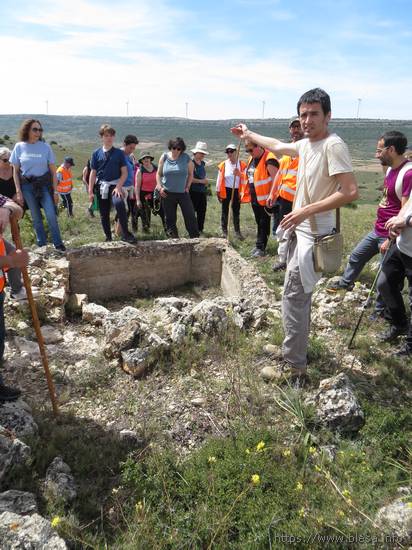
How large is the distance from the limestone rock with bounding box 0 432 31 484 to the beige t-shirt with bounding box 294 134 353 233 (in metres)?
2.63

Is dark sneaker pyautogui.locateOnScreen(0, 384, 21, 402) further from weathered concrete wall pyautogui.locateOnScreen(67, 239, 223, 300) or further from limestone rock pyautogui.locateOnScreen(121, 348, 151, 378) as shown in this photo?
weathered concrete wall pyautogui.locateOnScreen(67, 239, 223, 300)

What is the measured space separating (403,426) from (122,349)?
2572mm

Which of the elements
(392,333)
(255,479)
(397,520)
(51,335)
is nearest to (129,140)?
(51,335)

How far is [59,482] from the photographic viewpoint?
2.50 meters

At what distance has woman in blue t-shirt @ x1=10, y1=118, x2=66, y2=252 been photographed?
5594mm

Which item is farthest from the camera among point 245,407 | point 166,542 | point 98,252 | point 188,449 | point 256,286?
point 98,252

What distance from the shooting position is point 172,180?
22.2 feet

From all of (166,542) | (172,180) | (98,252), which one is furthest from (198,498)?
(172,180)

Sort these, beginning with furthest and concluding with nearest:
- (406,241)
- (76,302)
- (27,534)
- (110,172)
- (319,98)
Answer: (110,172), (76,302), (406,241), (319,98), (27,534)

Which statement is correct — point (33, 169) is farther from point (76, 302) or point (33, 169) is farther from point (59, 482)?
point (59, 482)

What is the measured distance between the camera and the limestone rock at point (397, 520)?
7.23 feet

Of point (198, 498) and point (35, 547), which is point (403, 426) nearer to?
point (198, 498)

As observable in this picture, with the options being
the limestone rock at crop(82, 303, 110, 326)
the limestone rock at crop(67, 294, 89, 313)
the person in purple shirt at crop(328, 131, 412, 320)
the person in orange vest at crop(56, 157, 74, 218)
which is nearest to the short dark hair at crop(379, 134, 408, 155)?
the person in purple shirt at crop(328, 131, 412, 320)

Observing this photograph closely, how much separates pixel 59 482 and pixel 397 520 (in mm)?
2010
